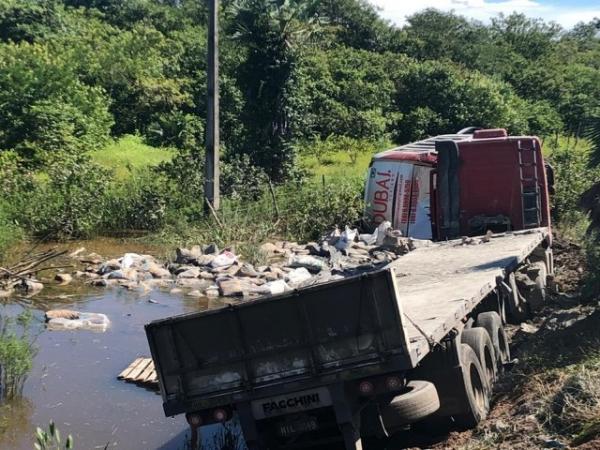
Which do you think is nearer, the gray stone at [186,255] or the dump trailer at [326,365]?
the dump trailer at [326,365]

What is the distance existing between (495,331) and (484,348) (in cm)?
68

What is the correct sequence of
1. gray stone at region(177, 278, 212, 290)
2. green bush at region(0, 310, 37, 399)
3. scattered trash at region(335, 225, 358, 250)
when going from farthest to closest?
scattered trash at region(335, 225, 358, 250) → gray stone at region(177, 278, 212, 290) → green bush at region(0, 310, 37, 399)

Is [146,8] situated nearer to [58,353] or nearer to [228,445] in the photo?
[58,353]

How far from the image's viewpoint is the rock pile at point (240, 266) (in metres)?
14.0

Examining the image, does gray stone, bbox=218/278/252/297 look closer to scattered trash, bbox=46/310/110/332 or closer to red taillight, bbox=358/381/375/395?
scattered trash, bbox=46/310/110/332

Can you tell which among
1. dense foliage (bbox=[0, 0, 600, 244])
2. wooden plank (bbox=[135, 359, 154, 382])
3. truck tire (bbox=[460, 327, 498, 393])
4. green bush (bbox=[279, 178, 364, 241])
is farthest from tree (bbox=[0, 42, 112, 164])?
truck tire (bbox=[460, 327, 498, 393])

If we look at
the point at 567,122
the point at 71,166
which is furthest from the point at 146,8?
the point at 71,166

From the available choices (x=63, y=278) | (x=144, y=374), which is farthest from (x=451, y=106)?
(x=144, y=374)

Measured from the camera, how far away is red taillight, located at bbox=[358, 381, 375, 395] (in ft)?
17.8

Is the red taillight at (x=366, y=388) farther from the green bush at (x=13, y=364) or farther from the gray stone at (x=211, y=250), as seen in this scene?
the gray stone at (x=211, y=250)

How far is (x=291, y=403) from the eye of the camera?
5.55 m

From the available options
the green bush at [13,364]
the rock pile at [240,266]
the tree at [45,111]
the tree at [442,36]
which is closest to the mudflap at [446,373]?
the green bush at [13,364]

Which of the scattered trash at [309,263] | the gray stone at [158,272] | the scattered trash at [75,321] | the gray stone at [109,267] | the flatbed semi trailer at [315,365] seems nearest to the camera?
the flatbed semi trailer at [315,365]

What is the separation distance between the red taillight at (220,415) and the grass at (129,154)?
1824cm
